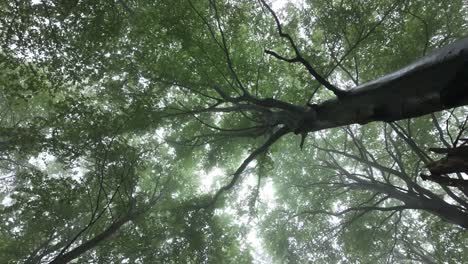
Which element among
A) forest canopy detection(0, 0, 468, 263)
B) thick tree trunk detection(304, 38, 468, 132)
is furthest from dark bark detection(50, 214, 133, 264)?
thick tree trunk detection(304, 38, 468, 132)

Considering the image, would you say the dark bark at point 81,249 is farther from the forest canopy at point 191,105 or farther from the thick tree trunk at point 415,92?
the thick tree trunk at point 415,92

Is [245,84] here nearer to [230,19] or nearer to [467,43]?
[230,19]

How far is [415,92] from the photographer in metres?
2.90

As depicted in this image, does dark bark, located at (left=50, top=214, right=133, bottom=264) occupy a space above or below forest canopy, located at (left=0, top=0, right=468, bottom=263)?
below

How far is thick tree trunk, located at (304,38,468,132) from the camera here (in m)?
2.54

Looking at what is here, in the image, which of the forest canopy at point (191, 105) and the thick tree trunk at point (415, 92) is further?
the forest canopy at point (191, 105)

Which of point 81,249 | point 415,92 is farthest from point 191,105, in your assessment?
point 415,92

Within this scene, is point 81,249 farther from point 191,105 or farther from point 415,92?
point 415,92

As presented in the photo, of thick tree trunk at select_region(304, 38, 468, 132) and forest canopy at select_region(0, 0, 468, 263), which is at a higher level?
forest canopy at select_region(0, 0, 468, 263)

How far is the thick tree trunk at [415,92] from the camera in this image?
254 cm

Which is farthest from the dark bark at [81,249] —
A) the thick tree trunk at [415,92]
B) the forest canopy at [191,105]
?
the thick tree trunk at [415,92]

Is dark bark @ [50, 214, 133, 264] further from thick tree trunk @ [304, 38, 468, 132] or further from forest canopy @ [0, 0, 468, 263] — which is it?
thick tree trunk @ [304, 38, 468, 132]

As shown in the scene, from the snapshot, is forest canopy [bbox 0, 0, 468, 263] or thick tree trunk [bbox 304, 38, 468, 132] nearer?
thick tree trunk [bbox 304, 38, 468, 132]

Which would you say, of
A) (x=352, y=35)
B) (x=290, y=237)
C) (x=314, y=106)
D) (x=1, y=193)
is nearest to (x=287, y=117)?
(x=314, y=106)
